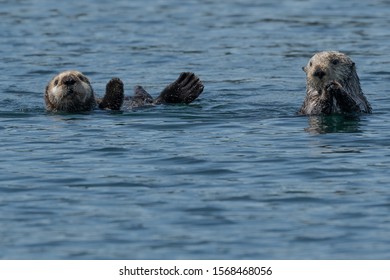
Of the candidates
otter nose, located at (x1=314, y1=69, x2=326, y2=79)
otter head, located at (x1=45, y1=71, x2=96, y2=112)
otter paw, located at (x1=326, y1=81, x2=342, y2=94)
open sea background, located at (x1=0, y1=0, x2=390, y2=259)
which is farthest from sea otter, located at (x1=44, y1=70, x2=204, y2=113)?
otter paw, located at (x1=326, y1=81, x2=342, y2=94)

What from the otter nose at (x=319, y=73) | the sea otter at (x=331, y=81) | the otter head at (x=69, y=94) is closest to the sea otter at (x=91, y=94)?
the otter head at (x=69, y=94)

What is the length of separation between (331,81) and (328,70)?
31 centimetres

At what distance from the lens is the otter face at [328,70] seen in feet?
41.7

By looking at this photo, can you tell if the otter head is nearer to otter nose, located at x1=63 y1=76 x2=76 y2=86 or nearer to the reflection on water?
otter nose, located at x1=63 y1=76 x2=76 y2=86

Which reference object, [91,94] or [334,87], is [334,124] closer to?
[334,87]

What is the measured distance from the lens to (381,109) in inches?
542

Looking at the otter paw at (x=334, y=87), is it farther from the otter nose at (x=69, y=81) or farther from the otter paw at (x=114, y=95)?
the otter nose at (x=69, y=81)

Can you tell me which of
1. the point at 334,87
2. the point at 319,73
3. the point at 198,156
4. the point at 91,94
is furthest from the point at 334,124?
the point at 91,94

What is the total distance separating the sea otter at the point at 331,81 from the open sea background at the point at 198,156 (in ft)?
0.65

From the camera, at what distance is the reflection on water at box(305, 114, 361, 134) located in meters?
12.2

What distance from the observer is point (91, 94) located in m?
13.8

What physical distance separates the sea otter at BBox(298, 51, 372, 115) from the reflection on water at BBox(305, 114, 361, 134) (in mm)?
90

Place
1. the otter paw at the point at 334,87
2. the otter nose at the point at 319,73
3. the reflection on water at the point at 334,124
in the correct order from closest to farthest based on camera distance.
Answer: the reflection on water at the point at 334,124 → the otter paw at the point at 334,87 → the otter nose at the point at 319,73
